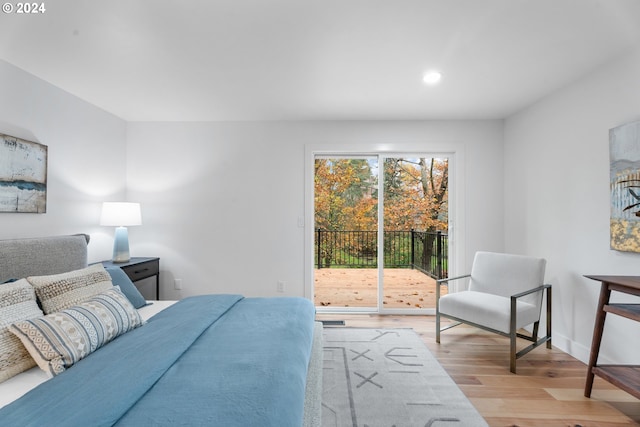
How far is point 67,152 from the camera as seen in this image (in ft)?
9.14

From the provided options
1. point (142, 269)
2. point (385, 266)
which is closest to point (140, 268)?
point (142, 269)

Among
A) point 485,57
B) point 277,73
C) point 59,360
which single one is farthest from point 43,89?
point 485,57

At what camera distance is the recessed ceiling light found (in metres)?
2.41

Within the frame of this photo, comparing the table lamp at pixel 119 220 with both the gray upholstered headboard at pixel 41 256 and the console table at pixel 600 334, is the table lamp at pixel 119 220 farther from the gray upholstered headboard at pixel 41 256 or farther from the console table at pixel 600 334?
the console table at pixel 600 334

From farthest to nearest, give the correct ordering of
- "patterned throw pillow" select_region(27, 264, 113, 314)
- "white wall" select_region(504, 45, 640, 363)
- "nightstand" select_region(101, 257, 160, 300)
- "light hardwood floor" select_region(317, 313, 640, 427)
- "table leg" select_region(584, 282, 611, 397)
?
1. "nightstand" select_region(101, 257, 160, 300)
2. "white wall" select_region(504, 45, 640, 363)
3. "table leg" select_region(584, 282, 611, 397)
4. "light hardwood floor" select_region(317, 313, 640, 427)
5. "patterned throw pillow" select_region(27, 264, 113, 314)

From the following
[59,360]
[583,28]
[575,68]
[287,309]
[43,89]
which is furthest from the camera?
[43,89]

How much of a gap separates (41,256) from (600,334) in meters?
4.00

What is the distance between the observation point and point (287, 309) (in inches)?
82.1

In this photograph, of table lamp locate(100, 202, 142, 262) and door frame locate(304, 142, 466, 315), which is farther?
door frame locate(304, 142, 466, 315)

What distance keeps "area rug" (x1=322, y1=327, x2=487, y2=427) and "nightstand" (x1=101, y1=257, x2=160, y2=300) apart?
204 centimetres

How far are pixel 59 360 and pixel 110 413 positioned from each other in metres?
0.61

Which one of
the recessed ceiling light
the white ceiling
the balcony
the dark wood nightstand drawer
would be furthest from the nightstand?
the recessed ceiling light

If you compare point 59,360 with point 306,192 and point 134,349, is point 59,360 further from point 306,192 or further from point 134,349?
point 306,192

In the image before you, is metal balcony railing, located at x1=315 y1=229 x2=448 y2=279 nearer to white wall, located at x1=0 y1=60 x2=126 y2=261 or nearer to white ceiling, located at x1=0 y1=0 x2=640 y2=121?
white ceiling, located at x1=0 y1=0 x2=640 y2=121
